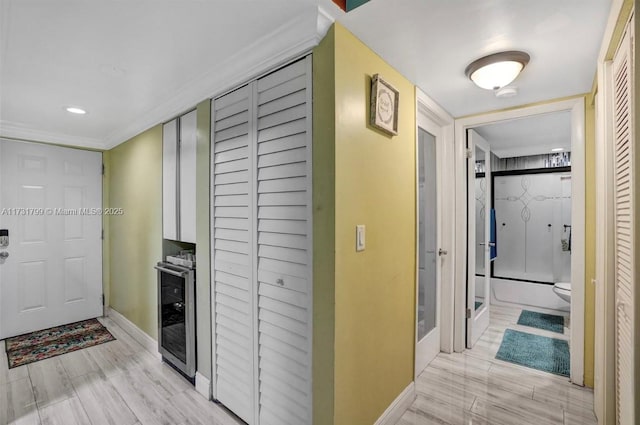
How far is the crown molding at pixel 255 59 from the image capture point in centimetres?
140

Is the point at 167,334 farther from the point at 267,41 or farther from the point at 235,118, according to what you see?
the point at 267,41

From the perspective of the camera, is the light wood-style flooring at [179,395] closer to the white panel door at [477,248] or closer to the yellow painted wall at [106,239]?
the white panel door at [477,248]

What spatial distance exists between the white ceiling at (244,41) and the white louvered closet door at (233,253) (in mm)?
254

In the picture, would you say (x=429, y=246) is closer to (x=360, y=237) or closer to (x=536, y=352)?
(x=360, y=237)

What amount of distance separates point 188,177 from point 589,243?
3038mm

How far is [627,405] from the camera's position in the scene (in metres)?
1.15

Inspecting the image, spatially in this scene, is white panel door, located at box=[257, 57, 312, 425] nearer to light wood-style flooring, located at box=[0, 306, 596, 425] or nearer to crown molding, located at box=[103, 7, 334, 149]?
crown molding, located at box=[103, 7, 334, 149]

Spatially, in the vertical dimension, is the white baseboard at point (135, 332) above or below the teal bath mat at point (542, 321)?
above

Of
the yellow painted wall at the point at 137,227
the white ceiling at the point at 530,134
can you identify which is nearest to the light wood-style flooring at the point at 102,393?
the yellow painted wall at the point at 137,227

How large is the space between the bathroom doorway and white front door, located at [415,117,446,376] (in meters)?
0.22

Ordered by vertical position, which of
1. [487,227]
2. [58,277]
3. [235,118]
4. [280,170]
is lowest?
[58,277]

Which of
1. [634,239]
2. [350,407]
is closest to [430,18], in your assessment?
[634,239]

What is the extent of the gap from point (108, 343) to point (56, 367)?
0.47 meters

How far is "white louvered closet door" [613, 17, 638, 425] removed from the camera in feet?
3.55
